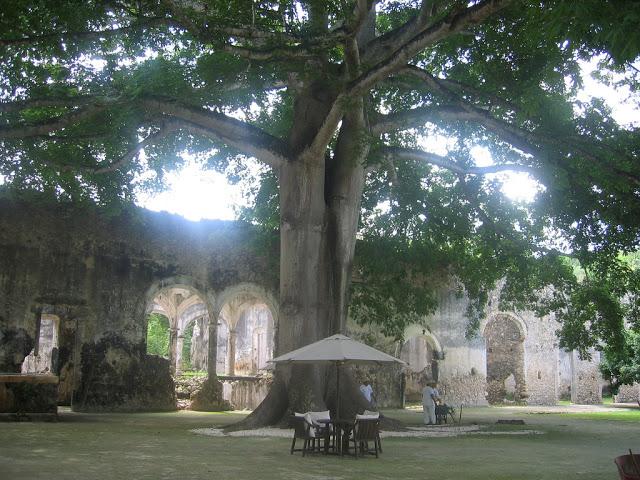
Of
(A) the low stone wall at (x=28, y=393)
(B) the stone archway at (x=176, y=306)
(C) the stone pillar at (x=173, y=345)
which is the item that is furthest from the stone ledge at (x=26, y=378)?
(C) the stone pillar at (x=173, y=345)

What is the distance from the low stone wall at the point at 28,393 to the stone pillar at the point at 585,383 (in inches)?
955

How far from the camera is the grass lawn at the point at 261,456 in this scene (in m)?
7.57

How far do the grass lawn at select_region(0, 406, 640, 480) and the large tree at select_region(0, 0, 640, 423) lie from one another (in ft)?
8.88

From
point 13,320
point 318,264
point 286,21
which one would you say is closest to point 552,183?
point 318,264

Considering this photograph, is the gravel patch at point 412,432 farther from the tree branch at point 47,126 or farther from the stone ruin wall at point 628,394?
the stone ruin wall at point 628,394

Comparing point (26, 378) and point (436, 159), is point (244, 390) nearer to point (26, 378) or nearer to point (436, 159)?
point (26, 378)

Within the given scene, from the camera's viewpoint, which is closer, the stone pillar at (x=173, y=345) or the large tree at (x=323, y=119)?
the large tree at (x=323, y=119)

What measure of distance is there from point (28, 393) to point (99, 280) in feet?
16.6

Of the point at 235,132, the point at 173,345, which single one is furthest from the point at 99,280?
the point at 173,345

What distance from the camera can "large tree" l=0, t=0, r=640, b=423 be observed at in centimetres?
1120

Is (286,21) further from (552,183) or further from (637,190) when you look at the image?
(637,190)

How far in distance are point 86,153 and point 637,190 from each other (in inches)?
443

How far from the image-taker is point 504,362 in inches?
1252

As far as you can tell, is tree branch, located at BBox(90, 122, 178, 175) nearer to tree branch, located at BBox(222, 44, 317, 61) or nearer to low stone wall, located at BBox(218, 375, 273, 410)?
tree branch, located at BBox(222, 44, 317, 61)
